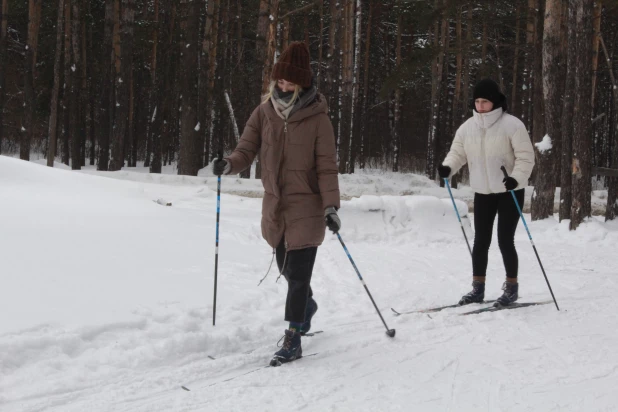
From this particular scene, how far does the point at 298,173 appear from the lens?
404 cm

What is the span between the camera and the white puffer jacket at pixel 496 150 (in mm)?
5449

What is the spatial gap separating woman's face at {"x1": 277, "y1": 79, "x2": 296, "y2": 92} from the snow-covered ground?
1.78 m

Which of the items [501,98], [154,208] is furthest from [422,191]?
[501,98]

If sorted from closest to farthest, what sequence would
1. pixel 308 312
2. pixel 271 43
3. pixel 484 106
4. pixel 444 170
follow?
pixel 308 312 < pixel 484 106 < pixel 444 170 < pixel 271 43

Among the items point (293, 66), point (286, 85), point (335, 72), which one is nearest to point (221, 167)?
point (286, 85)

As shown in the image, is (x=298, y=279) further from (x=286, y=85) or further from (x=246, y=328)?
(x=286, y=85)

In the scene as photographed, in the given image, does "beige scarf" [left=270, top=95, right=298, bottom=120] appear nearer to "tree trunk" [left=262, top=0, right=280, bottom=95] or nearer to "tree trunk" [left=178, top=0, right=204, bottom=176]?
"tree trunk" [left=262, top=0, right=280, bottom=95]

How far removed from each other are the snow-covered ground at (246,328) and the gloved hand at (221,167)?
1.16 meters

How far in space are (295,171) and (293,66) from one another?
67cm

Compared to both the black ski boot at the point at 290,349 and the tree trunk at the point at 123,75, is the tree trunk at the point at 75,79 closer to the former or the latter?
the tree trunk at the point at 123,75

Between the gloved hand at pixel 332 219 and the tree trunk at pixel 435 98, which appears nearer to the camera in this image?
the gloved hand at pixel 332 219

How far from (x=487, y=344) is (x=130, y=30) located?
17.0 meters

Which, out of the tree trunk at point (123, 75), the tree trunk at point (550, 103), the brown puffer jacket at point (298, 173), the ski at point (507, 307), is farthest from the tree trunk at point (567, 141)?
the tree trunk at point (123, 75)

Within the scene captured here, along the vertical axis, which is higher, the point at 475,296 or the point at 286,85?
the point at 286,85
